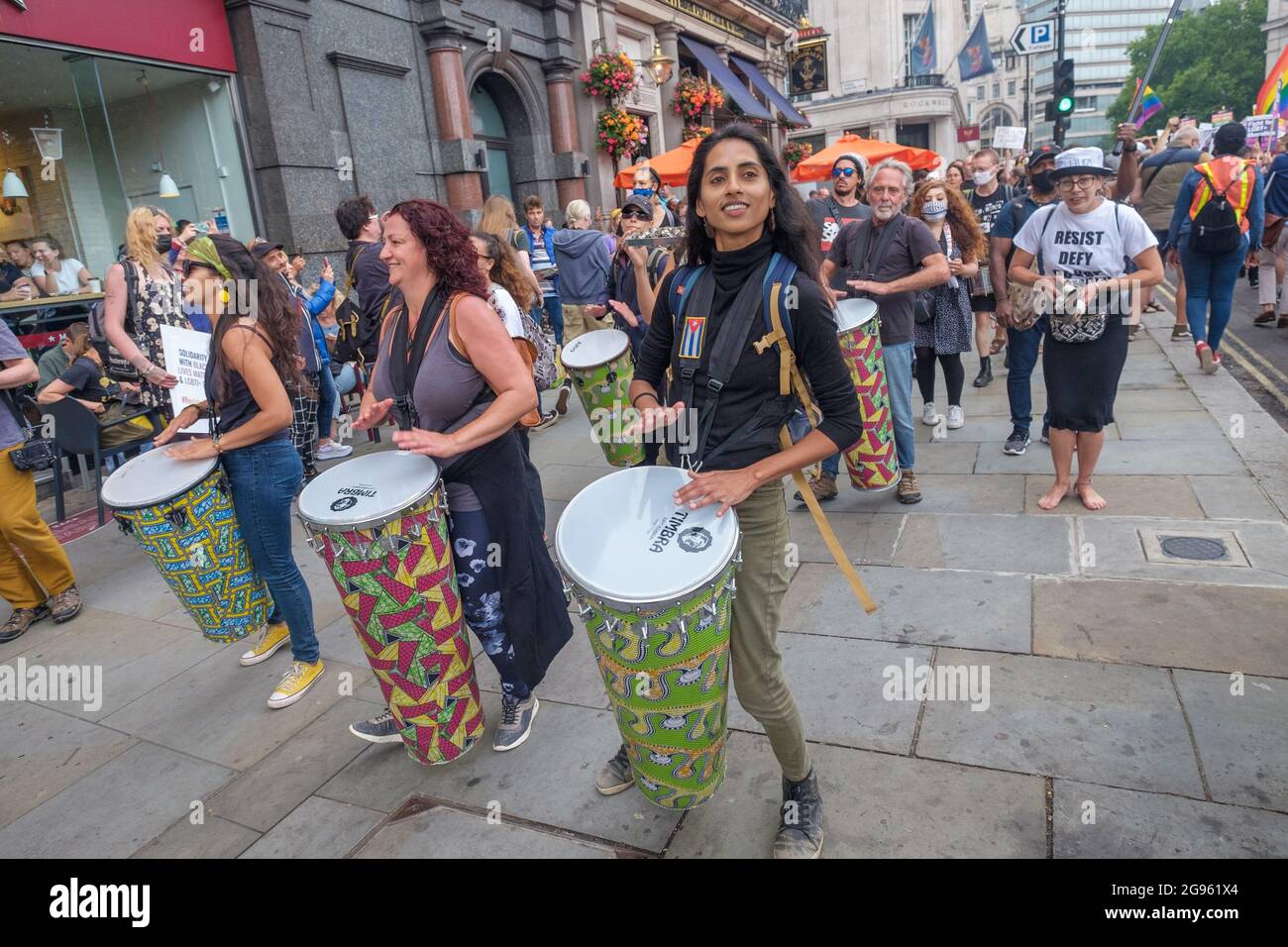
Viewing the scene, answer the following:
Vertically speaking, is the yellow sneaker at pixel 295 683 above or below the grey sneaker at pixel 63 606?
below

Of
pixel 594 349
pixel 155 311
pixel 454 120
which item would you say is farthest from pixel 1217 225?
pixel 454 120

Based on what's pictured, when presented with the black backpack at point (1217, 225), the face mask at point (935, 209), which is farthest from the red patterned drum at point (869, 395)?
the black backpack at point (1217, 225)

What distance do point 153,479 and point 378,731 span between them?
54.8 inches

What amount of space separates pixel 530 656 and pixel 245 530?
56.2 inches

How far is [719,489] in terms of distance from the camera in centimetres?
212

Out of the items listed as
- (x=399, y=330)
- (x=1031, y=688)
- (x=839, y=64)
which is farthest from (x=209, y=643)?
(x=839, y=64)

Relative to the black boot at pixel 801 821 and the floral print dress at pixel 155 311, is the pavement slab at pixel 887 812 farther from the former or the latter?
the floral print dress at pixel 155 311

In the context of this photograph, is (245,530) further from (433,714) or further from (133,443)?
(133,443)

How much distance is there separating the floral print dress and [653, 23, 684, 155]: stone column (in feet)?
42.8

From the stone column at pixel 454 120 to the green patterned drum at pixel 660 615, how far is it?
9686 millimetres

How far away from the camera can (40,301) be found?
706 cm

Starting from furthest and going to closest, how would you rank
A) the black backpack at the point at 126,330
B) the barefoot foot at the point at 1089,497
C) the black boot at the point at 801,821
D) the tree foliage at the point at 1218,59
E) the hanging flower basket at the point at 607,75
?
the tree foliage at the point at 1218,59, the hanging flower basket at the point at 607,75, the black backpack at the point at 126,330, the barefoot foot at the point at 1089,497, the black boot at the point at 801,821

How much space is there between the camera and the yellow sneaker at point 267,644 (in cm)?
400

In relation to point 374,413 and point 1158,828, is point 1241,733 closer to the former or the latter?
point 1158,828
